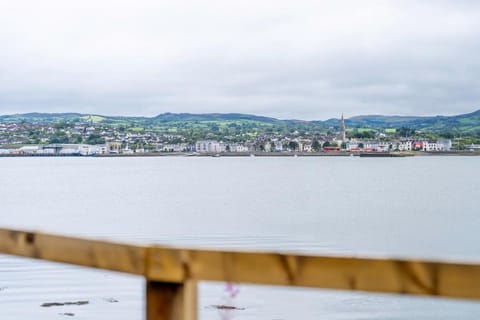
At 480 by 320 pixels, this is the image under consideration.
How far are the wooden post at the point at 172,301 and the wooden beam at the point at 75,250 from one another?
0.12 meters

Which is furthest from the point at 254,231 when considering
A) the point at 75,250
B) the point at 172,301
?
the point at 172,301

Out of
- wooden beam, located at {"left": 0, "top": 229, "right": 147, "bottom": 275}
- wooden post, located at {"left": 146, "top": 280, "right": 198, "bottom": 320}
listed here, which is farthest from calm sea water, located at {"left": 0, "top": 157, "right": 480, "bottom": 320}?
wooden beam, located at {"left": 0, "top": 229, "right": 147, "bottom": 275}

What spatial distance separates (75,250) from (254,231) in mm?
38036

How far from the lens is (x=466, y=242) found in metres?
38.2

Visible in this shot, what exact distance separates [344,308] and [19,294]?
8.48 metres

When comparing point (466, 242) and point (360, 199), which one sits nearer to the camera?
point (466, 242)

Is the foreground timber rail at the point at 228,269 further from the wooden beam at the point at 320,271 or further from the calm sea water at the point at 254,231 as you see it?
the calm sea water at the point at 254,231

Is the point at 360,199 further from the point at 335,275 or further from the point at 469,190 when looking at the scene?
the point at 335,275

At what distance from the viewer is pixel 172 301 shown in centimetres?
345

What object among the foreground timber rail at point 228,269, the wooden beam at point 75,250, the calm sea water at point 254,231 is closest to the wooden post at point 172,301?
the foreground timber rail at point 228,269

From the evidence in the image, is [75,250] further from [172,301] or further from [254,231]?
[254,231]

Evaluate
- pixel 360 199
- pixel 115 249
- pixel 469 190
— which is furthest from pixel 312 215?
pixel 115 249

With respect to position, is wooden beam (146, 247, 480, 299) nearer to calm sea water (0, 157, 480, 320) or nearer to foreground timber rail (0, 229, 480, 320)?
foreground timber rail (0, 229, 480, 320)

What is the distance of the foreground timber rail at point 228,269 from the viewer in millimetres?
3000
